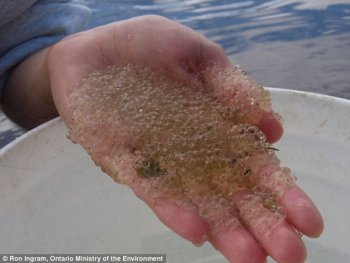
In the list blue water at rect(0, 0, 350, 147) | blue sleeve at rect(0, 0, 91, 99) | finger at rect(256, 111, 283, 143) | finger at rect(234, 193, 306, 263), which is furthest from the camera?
blue water at rect(0, 0, 350, 147)

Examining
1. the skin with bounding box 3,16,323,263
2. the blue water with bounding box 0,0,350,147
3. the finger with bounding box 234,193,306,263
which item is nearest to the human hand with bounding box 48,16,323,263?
the skin with bounding box 3,16,323,263

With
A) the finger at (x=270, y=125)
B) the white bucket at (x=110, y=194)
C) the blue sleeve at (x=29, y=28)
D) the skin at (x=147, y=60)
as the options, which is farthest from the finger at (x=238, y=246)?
the blue sleeve at (x=29, y=28)

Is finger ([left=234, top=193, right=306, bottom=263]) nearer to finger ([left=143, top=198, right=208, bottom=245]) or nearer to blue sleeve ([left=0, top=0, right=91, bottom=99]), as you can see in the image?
finger ([left=143, top=198, right=208, bottom=245])

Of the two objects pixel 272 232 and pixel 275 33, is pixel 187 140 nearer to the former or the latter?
pixel 272 232

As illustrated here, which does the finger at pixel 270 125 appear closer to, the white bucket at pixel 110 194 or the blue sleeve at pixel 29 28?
the white bucket at pixel 110 194

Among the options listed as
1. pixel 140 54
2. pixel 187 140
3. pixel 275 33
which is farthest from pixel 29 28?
pixel 275 33

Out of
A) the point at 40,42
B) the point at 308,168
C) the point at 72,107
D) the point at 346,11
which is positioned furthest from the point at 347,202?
the point at 346,11
